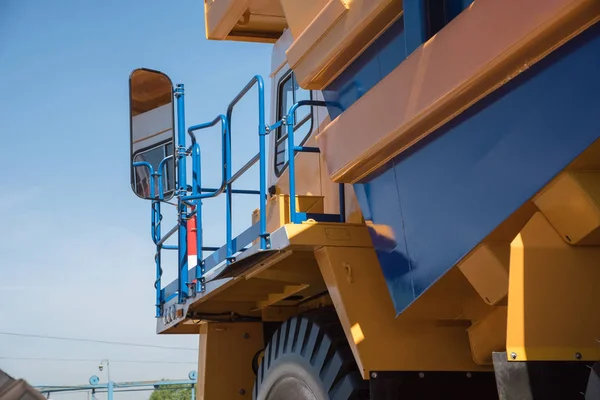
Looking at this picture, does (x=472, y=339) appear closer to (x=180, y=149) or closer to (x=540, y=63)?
(x=540, y=63)

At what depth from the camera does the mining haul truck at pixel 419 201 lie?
2521 mm

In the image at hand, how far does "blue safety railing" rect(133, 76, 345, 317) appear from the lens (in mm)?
4086

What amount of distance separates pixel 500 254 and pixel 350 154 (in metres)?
0.88

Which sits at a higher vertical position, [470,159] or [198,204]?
[198,204]

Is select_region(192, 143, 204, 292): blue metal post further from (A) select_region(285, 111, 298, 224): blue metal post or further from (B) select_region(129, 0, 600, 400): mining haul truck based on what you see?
(A) select_region(285, 111, 298, 224): blue metal post

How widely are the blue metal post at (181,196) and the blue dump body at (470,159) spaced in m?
1.98

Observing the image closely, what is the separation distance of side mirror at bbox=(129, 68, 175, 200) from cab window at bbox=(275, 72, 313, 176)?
2.34ft

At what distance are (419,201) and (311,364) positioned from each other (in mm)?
1381

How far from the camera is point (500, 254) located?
2.90 metres

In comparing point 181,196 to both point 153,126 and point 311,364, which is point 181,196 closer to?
point 153,126

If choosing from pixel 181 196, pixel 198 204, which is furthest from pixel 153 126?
pixel 198 204

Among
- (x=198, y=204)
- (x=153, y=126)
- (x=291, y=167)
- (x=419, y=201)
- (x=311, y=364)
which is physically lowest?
(x=311, y=364)

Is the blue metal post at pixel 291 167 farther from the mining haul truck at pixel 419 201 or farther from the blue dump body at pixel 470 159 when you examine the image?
the blue dump body at pixel 470 159

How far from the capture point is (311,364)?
4195mm
